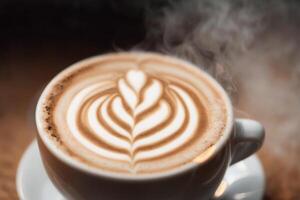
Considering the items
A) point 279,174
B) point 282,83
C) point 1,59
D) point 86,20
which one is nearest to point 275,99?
point 282,83

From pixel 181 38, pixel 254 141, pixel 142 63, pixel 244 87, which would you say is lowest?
pixel 254 141

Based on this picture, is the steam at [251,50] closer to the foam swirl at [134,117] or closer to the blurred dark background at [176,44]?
the blurred dark background at [176,44]

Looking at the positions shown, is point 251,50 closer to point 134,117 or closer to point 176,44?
point 176,44

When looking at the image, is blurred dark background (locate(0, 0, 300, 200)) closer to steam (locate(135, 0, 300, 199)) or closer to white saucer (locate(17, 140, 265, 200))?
steam (locate(135, 0, 300, 199))

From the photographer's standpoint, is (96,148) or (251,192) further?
(251,192)

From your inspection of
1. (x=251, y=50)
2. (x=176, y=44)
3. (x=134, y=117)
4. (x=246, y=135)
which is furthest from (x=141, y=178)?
(x=251, y=50)

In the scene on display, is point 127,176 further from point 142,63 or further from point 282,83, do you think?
point 282,83
